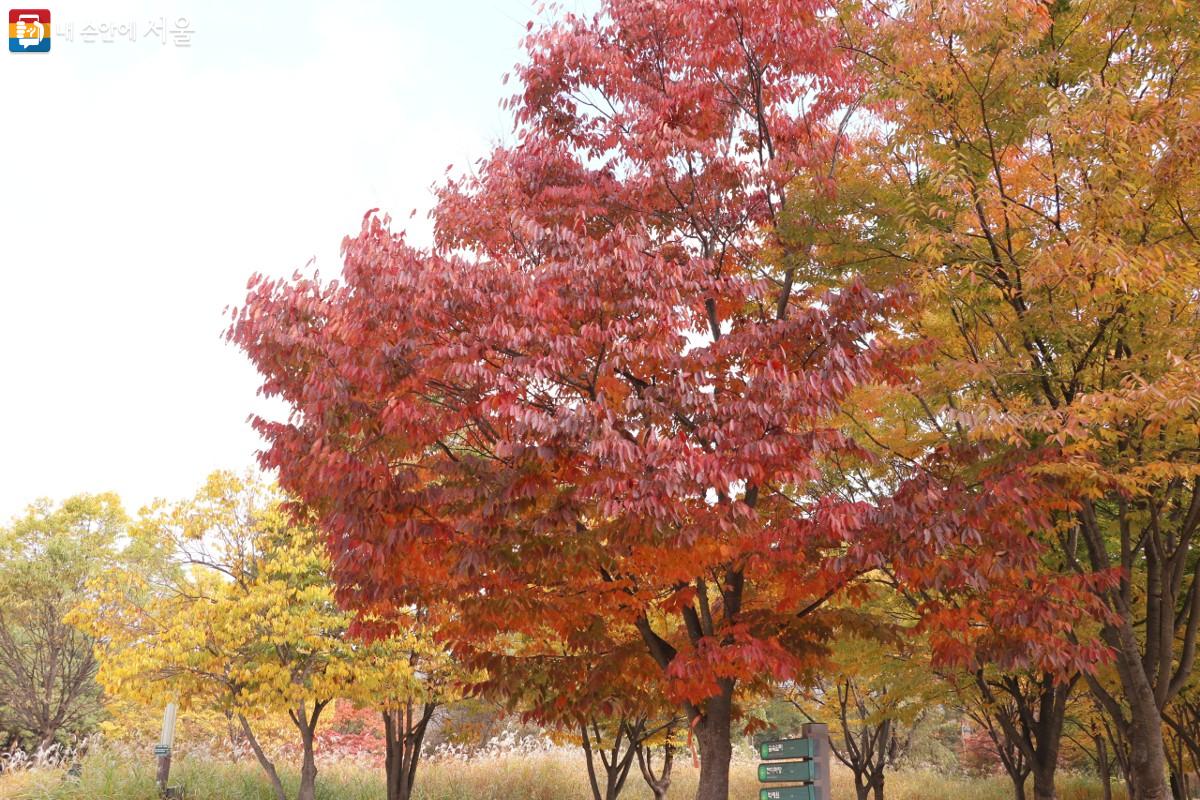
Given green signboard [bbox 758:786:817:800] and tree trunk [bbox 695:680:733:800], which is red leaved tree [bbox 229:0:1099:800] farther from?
green signboard [bbox 758:786:817:800]

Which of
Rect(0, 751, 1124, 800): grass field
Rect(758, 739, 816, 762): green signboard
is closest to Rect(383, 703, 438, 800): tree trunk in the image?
Rect(0, 751, 1124, 800): grass field

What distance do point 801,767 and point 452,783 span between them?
17.4m

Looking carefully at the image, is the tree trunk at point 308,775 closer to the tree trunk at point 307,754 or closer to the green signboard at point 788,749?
the tree trunk at point 307,754

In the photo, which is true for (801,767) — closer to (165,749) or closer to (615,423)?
(615,423)

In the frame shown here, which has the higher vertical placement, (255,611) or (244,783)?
(255,611)

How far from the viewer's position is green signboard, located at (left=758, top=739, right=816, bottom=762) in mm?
Answer: 8305

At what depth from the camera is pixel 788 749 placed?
8.43 metres

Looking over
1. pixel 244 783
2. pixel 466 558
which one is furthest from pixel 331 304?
pixel 244 783

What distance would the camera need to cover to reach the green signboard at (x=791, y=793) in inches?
324

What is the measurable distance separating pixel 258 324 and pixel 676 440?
4.35 meters

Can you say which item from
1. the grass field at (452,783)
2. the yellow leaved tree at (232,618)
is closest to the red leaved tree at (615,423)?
the yellow leaved tree at (232,618)

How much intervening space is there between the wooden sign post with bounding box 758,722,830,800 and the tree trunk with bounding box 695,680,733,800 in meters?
1.15

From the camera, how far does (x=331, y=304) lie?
28.8 feet

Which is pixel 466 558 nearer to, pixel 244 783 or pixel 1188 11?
pixel 1188 11
